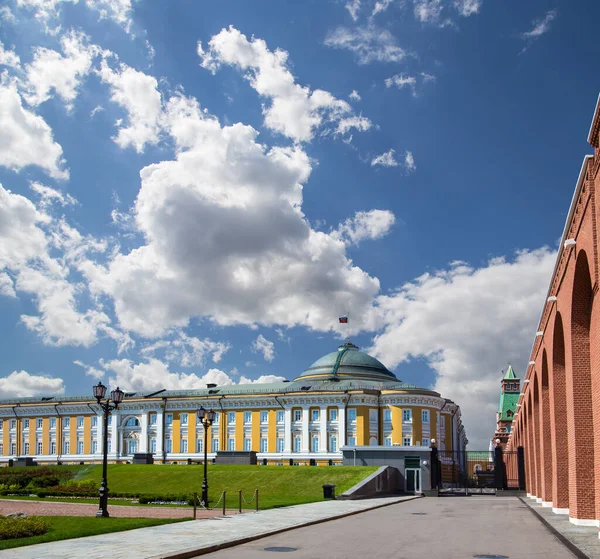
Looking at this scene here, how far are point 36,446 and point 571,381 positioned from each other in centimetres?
9451

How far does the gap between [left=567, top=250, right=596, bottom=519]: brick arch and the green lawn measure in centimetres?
1348

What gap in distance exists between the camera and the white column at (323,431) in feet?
286

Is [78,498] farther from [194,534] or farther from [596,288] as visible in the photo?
[596,288]

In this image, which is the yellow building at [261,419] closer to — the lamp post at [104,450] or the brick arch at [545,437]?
the brick arch at [545,437]

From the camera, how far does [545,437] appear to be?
32.8 meters

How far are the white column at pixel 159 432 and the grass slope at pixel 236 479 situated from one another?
3120 cm

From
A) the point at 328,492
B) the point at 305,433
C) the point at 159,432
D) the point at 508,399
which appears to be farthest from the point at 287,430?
the point at 508,399

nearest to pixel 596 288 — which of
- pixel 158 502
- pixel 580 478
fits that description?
pixel 580 478

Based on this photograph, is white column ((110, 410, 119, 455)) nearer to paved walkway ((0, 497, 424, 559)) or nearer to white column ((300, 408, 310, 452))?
white column ((300, 408, 310, 452))

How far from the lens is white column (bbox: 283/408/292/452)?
292 feet

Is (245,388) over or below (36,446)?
over

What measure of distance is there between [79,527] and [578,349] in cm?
1602

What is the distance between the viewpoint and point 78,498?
40688 millimetres

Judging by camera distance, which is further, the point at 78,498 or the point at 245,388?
the point at 245,388
